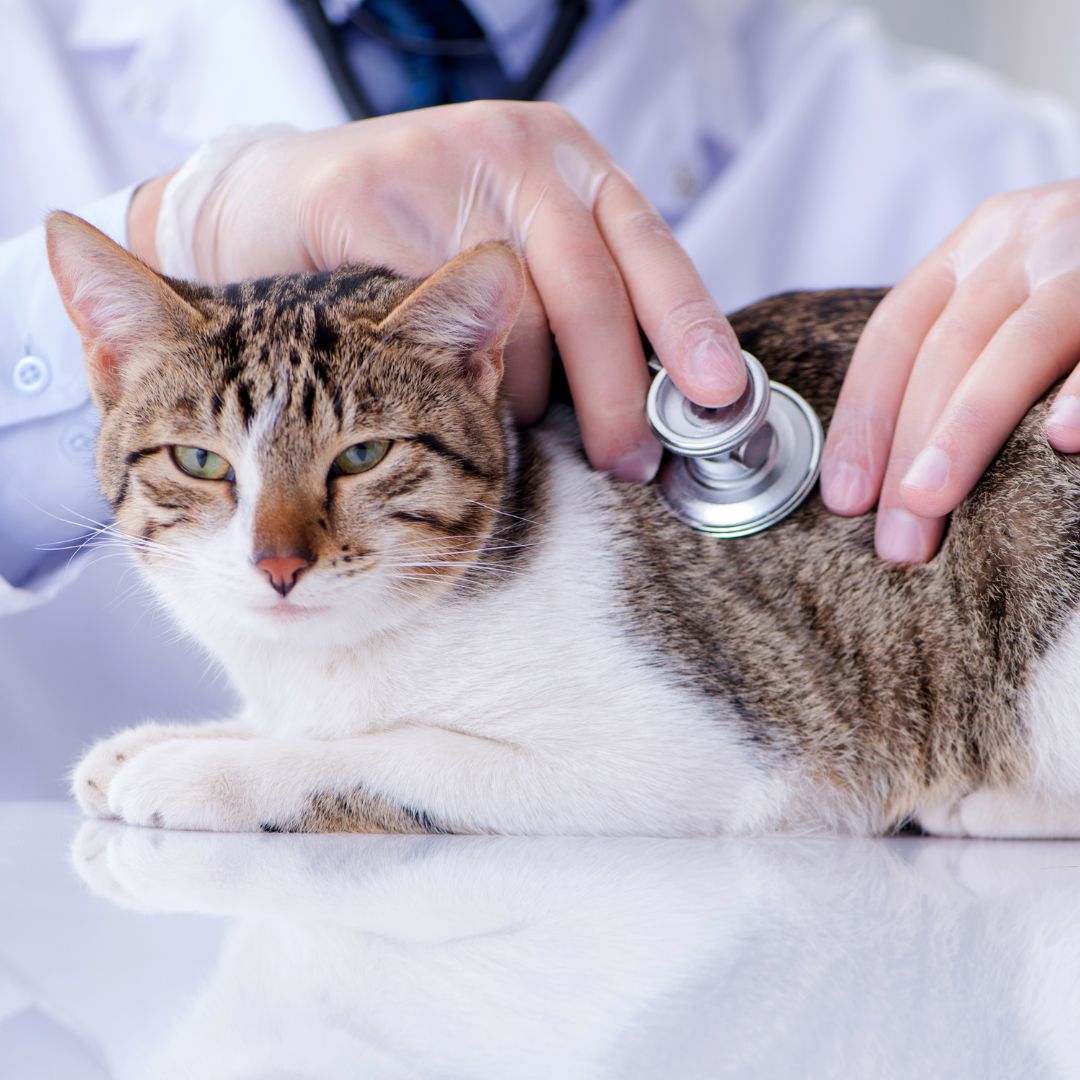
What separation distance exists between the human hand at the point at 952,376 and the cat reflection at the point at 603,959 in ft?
1.19

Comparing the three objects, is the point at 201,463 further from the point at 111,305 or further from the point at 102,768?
the point at 102,768

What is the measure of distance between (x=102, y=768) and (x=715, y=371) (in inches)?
28.7

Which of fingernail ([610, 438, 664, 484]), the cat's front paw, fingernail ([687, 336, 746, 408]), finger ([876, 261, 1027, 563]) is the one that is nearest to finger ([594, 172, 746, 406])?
fingernail ([687, 336, 746, 408])

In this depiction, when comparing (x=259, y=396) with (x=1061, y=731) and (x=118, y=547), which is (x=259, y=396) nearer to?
(x=118, y=547)

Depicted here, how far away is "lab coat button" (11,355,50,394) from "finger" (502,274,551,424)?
2.20ft

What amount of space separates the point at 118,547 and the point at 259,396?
0.90 feet

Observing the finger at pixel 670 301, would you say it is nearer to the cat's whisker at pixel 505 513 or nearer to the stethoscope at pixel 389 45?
the cat's whisker at pixel 505 513

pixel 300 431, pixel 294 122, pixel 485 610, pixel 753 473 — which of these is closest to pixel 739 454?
pixel 753 473

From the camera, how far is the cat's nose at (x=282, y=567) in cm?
93

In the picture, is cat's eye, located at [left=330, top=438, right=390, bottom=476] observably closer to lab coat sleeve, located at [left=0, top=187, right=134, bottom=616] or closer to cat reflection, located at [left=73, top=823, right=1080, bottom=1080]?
cat reflection, located at [left=73, top=823, right=1080, bottom=1080]

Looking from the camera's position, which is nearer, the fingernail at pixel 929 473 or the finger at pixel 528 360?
the fingernail at pixel 929 473

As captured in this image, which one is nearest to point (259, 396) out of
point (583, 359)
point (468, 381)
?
point (468, 381)

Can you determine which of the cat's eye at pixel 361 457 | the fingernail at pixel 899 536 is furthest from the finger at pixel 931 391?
the cat's eye at pixel 361 457

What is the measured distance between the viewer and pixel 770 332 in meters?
1.28
